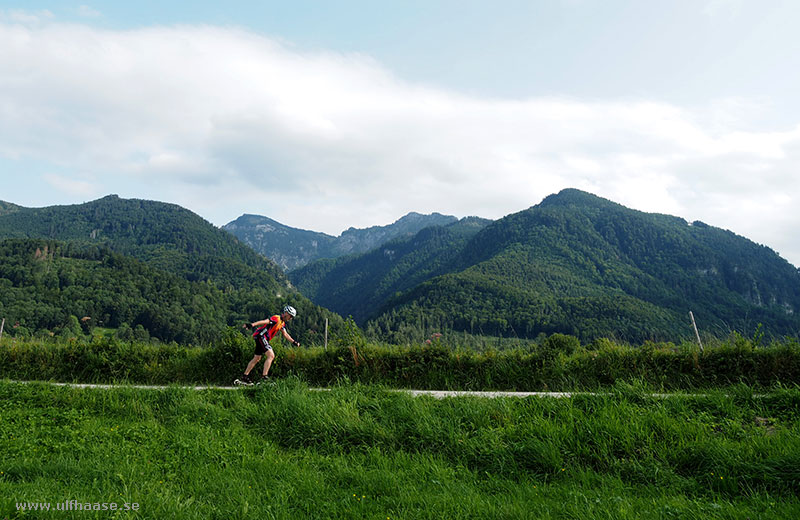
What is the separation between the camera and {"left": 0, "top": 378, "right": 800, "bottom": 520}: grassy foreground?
4.93 meters

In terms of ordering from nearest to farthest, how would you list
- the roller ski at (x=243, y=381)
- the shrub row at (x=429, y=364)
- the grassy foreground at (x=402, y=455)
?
the grassy foreground at (x=402, y=455) → the shrub row at (x=429, y=364) → the roller ski at (x=243, y=381)

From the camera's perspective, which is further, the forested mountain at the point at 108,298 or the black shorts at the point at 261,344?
the forested mountain at the point at 108,298

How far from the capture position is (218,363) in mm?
11445

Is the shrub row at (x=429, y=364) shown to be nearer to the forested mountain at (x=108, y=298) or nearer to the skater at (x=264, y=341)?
the skater at (x=264, y=341)

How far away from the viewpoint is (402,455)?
6438 mm

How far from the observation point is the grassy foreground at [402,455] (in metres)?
4.93

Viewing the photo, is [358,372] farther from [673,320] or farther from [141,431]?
[673,320]

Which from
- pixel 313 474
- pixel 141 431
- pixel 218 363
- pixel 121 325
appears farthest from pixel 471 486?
pixel 121 325

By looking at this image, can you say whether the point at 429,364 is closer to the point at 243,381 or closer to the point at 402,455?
the point at 243,381

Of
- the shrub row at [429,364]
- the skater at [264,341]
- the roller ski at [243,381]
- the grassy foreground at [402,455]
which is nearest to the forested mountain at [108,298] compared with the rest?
the shrub row at [429,364]

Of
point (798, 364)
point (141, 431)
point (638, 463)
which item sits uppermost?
point (798, 364)

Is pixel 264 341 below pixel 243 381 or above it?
above

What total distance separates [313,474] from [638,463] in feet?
14.0

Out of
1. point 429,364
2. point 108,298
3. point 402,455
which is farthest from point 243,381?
point 108,298
